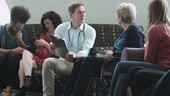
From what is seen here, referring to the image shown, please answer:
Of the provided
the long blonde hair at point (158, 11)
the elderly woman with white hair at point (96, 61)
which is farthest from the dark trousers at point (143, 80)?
the elderly woman with white hair at point (96, 61)

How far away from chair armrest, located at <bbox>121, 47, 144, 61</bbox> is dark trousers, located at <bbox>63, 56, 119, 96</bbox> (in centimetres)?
24

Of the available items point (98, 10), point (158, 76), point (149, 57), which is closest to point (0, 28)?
point (98, 10)

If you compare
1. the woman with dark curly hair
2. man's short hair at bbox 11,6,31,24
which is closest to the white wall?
man's short hair at bbox 11,6,31,24

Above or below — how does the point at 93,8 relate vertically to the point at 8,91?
above

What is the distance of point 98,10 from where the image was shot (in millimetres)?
4941

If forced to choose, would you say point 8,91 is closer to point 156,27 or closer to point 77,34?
point 77,34

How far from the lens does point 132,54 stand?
133 inches

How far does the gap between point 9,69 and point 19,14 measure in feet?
2.94

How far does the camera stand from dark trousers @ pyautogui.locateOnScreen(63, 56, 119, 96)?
141 inches

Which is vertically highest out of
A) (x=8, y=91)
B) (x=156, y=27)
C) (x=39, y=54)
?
(x=156, y=27)

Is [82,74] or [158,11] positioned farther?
[82,74]

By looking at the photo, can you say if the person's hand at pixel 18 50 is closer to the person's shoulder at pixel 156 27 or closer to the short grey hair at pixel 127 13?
the short grey hair at pixel 127 13

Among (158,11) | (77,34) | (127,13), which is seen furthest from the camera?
(77,34)

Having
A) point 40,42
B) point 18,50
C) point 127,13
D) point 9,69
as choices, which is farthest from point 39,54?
point 127,13
